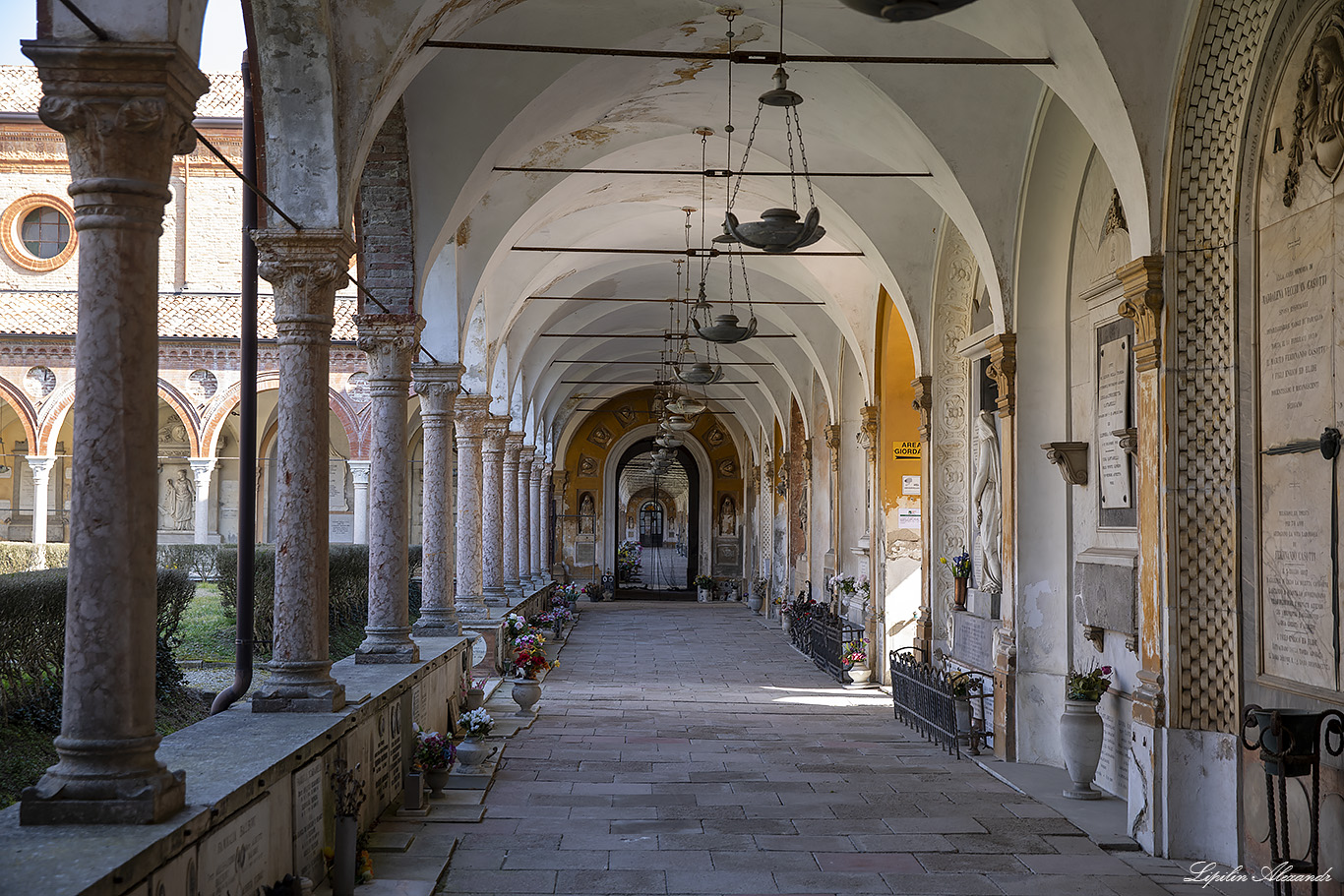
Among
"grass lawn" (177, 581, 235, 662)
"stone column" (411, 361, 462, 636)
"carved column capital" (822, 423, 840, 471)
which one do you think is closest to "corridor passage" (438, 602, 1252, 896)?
"stone column" (411, 361, 462, 636)

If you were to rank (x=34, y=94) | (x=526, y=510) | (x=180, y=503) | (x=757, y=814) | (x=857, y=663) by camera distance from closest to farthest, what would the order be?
1. (x=757, y=814)
2. (x=857, y=663)
3. (x=34, y=94)
4. (x=526, y=510)
5. (x=180, y=503)

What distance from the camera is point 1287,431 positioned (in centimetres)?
595

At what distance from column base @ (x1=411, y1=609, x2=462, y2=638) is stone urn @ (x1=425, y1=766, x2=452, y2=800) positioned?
9.31ft

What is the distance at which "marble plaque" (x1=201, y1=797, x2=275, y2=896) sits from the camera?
158 inches

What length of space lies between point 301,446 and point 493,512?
10806mm

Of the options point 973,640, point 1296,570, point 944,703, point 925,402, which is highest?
point 925,402

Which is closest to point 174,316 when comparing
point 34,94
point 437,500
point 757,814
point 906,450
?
point 34,94

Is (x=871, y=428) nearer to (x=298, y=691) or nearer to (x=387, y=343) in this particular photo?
(x=387, y=343)

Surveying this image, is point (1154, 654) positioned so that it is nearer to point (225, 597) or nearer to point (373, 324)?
point (373, 324)

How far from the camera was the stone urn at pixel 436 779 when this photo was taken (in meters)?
7.67

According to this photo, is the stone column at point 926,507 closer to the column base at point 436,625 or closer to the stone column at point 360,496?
the column base at point 436,625

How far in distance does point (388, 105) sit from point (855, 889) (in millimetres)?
4976

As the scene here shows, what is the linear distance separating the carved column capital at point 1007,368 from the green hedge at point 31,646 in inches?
266

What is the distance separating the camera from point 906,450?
1448cm
